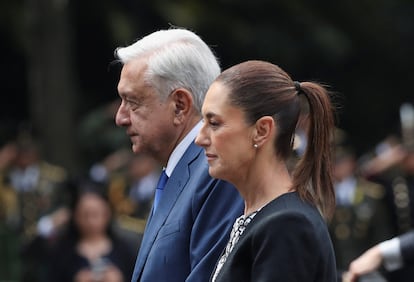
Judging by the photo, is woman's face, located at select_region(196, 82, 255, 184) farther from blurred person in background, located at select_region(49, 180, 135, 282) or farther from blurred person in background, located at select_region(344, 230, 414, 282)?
blurred person in background, located at select_region(49, 180, 135, 282)

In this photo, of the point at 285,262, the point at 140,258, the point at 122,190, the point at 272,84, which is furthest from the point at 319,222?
the point at 122,190

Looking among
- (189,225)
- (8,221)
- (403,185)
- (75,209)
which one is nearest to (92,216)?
(75,209)

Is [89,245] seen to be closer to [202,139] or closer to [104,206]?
[104,206]

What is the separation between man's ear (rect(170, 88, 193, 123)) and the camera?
15.3 ft

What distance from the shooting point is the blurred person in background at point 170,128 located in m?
4.51

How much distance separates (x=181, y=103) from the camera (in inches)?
184

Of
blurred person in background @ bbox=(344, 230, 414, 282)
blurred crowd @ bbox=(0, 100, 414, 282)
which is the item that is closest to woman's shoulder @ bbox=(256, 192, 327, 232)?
blurred person in background @ bbox=(344, 230, 414, 282)

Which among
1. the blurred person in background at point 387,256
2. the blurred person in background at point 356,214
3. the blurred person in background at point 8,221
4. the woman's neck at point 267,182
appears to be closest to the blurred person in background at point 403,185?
the blurred person in background at point 356,214

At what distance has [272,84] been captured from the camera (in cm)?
400

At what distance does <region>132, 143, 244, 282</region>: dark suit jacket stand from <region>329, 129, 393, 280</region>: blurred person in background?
725cm

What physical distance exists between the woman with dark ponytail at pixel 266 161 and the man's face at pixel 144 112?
604 mm

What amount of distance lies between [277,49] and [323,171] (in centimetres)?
1457

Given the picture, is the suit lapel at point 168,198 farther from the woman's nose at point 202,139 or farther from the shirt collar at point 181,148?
the woman's nose at point 202,139

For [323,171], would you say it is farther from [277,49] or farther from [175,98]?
[277,49]
